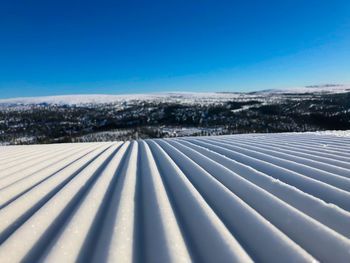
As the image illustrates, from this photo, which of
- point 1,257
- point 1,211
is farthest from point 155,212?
point 1,211

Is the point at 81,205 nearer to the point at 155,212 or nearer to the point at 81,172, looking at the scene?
the point at 155,212

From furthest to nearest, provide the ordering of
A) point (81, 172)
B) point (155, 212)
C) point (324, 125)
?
1. point (324, 125)
2. point (81, 172)
3. point (155, 212)

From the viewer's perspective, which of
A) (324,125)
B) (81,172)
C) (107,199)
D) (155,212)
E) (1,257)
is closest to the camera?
(1,257)

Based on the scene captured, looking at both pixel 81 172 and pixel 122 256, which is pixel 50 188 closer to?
pixel 81 172

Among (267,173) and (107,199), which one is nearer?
(107,199)

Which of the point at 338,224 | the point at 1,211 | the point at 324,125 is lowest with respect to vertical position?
the point at 324,125

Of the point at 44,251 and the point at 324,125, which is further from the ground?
the point at 44,251
